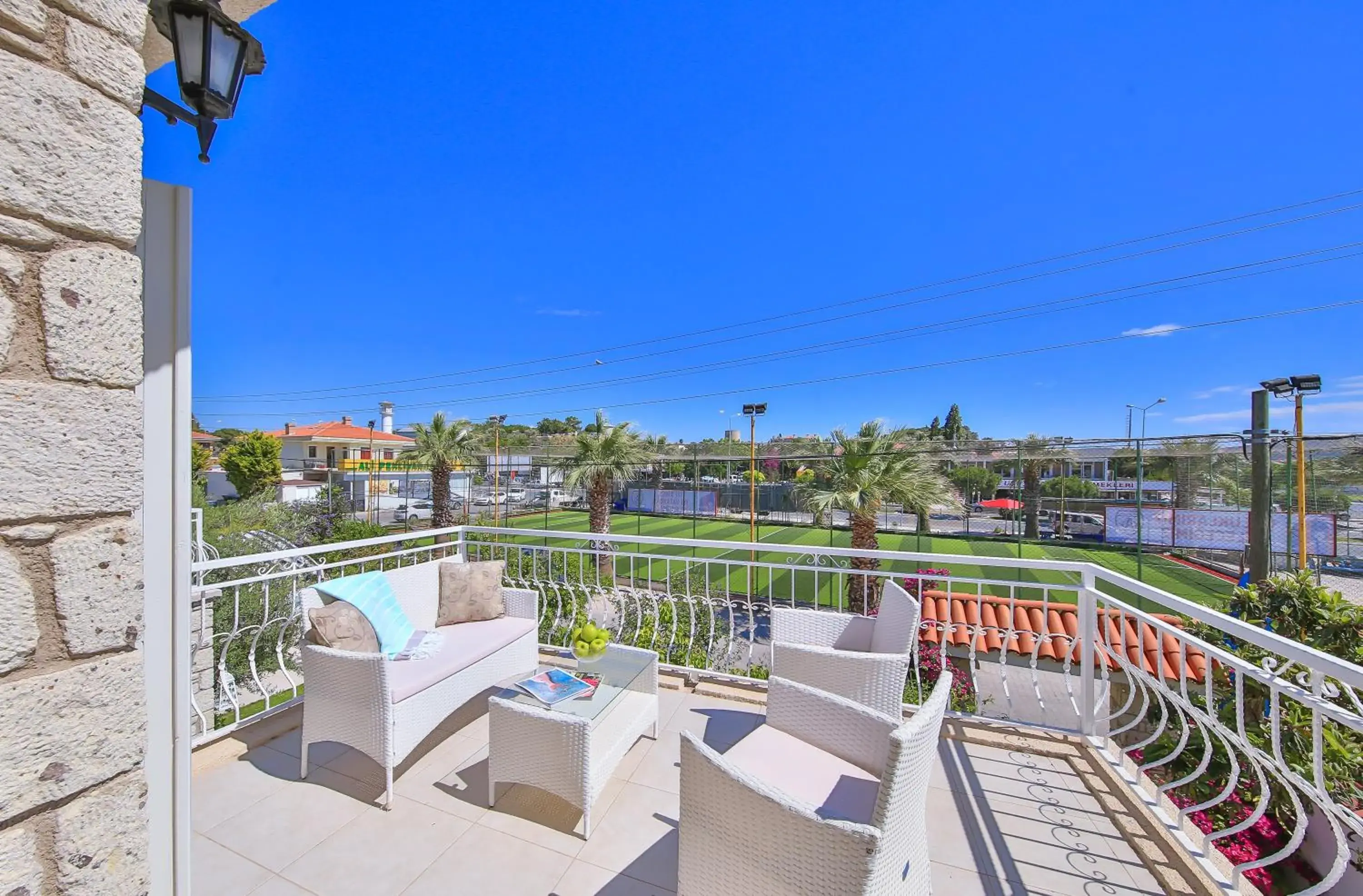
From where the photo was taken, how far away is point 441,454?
1558 cm

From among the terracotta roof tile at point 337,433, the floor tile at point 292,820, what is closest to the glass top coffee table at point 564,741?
the floor tile at point 292,820

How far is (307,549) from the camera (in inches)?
113

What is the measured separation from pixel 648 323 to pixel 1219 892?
2785 cm

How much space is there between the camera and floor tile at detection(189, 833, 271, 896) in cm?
171

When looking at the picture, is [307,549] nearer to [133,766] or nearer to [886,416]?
[133,766]

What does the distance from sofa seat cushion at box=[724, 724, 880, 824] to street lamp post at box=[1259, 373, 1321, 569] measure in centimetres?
707

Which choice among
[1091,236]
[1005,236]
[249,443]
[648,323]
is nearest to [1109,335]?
[1091,236]

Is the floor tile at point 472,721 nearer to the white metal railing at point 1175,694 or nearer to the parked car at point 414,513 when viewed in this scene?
the white metal railing at point 1175,694

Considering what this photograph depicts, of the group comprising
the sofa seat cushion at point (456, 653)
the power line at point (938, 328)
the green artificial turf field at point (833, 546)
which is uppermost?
the power line at point (938, 328)

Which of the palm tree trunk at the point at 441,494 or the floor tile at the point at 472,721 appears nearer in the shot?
the floor tile at the point at 472,721

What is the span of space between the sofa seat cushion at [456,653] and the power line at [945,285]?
1.64 m

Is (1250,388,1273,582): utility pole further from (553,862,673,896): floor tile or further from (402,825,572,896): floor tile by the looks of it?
(402,825,572,896): floor tile

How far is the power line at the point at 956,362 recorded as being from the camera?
14.6 metres

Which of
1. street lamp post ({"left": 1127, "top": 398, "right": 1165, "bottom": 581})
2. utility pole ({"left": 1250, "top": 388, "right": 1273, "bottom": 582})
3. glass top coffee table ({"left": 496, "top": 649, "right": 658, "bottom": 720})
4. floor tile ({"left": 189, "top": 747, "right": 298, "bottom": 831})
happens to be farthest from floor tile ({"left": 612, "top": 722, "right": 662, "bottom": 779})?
street lamp post ({"left": 1127, "top": 398, "right": 1165, "bottom": 581})
